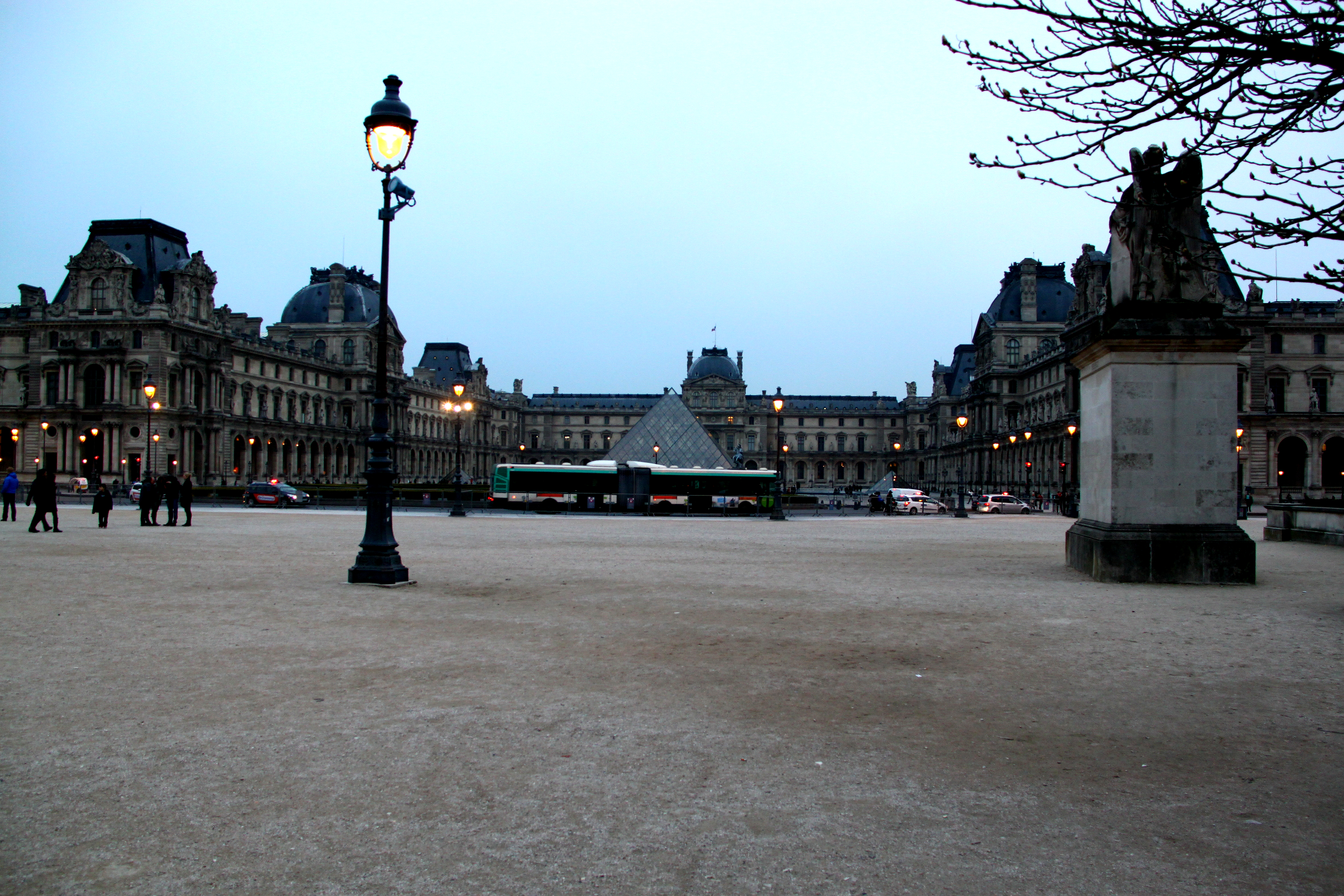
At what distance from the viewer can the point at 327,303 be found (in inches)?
3300

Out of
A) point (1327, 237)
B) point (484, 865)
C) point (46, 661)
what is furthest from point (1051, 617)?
point (46, 661)

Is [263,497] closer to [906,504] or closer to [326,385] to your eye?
[906,504]

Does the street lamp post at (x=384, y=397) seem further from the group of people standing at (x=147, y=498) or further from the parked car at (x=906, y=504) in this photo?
the parked car at (x=906, y=504)

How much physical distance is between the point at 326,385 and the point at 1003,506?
5962cm

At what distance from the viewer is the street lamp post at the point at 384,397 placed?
9.91 metres

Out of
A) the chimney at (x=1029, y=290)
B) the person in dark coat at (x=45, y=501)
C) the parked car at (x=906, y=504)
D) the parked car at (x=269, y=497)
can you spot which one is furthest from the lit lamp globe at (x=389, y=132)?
the chimney at (x=1029, y=290)

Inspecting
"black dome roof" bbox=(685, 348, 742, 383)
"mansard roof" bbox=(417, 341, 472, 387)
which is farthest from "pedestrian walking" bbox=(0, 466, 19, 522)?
"black dome roof" bbox=(685, 348, 742, 383)

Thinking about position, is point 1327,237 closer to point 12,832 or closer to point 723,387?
point 12,832

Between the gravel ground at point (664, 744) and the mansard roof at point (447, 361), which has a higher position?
the mansard roof at point (447, 361)

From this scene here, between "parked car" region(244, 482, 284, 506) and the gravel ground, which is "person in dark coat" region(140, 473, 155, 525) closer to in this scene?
the gravel ground

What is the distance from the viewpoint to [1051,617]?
7957 mm

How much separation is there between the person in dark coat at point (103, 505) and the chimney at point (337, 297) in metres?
64.5

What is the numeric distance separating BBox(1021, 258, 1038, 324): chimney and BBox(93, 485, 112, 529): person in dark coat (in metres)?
69.4

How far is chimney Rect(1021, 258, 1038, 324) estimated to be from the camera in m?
74.8
